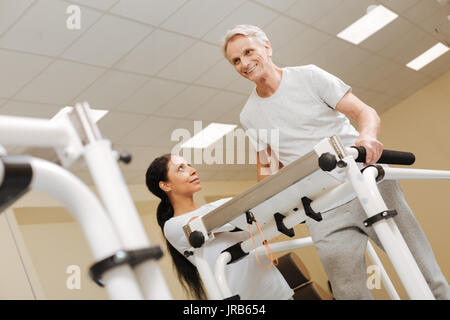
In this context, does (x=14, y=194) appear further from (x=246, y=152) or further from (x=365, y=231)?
(x=246, y=152)

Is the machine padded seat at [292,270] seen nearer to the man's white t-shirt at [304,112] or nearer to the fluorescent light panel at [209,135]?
the fluorescent light panel at [209,135]

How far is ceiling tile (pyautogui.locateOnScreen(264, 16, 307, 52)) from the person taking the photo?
3.83 m

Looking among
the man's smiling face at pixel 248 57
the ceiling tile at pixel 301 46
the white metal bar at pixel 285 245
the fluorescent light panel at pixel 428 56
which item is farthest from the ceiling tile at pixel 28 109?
the fluorescent light panel at pixel 428 56

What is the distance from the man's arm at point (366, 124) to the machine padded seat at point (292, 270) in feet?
8.02

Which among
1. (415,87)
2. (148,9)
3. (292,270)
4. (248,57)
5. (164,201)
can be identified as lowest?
(292,270)

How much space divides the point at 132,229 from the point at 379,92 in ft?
20.3

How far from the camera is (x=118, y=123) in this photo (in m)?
4.36

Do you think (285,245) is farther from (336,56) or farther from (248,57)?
(336,56)

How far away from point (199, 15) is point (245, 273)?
7.44ft

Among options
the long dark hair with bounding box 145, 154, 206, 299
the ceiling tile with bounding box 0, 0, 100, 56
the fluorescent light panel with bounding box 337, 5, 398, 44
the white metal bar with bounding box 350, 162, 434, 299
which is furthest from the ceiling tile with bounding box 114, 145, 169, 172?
the white metal bar with bounding box 350, 162, 434, 299

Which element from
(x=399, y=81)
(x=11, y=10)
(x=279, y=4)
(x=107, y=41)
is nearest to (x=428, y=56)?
(x=399, y=81)

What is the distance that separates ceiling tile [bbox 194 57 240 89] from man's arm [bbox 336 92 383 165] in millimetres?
2640

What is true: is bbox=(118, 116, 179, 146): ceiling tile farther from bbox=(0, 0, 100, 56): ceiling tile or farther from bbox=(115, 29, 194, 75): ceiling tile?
bbox=(0, 0, 100, 56): ceiling tile
